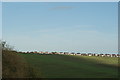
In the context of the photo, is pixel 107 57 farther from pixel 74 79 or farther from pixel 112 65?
pixel 74 79

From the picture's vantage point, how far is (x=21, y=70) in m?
13.4

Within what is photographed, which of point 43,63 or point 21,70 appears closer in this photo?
point 21,70

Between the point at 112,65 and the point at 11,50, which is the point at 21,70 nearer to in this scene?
the point at 11,50

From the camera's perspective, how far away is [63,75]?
2453 cm

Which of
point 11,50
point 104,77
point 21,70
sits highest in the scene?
point 11,50

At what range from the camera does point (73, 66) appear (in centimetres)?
3100

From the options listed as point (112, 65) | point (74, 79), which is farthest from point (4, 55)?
point (112, 65)

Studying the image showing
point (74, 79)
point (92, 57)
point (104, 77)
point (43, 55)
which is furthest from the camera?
point (92, 57)

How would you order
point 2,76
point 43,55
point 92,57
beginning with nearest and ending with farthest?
point 2,76
point 43,55
point 92,57

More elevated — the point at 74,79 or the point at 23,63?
the point at 23,63

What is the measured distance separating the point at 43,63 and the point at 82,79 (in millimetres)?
6273

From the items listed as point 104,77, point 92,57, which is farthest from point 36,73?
point 92,57

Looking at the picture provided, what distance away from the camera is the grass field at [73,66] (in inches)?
1002

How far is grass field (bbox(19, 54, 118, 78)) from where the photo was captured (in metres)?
25.4
